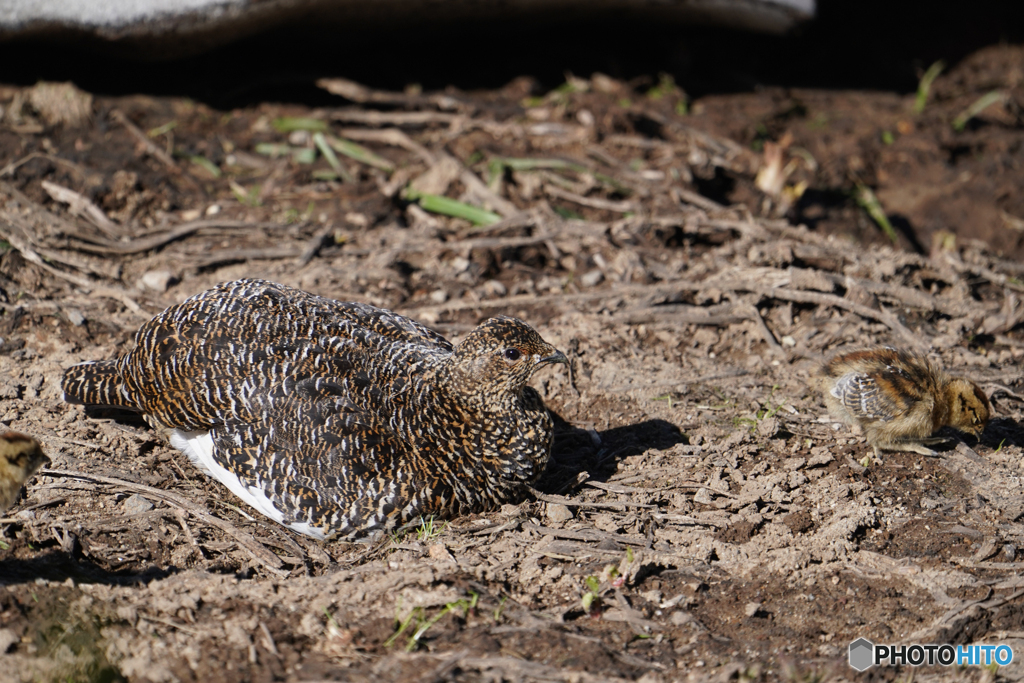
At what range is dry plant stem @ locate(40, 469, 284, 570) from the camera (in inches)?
170

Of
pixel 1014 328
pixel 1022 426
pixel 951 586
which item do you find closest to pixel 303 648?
pixel 951 586

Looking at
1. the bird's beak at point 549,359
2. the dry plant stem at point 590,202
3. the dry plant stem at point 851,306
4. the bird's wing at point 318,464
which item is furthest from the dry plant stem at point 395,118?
the bird's wing at point 318,464

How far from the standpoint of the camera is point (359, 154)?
7898 mm

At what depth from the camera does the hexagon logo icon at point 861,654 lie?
375 cm

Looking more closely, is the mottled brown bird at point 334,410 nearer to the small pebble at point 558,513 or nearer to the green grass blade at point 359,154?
the small pebble at point 558,513

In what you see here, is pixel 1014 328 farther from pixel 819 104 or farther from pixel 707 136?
pixel 819 104

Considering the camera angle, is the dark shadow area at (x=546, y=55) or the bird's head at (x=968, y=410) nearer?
the bird's head at (x=968, y=410)

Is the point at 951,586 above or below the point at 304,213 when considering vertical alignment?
below

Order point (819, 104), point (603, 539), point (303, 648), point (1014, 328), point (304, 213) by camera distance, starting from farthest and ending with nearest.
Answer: point (819, 104) → point (304, 213) → point (1014, 328) → point (603, 539) → point (303, 648)

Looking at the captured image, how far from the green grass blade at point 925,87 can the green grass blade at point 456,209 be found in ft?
16.9

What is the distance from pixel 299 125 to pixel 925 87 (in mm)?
6482

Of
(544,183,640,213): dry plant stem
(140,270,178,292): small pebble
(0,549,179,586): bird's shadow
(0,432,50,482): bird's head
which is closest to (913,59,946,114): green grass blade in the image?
(544,183,640,213): dry plant stem

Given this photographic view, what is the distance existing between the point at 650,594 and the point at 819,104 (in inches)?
279

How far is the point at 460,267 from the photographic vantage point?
6.77 metres
